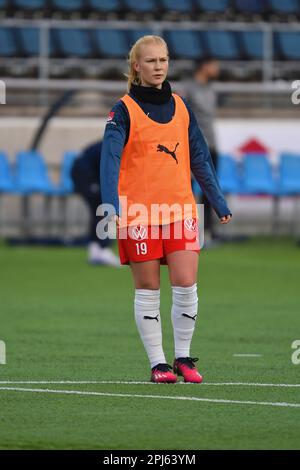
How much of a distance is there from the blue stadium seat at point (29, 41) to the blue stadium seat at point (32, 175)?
4.62 meters

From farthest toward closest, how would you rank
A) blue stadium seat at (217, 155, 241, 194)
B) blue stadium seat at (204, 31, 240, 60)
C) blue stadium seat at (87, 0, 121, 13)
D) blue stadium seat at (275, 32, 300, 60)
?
1. blue stadium seat at (87, 0, 121, 13)
2. blue stadium seat at (204, 31, 240, 60)
3. blue stadium seat at (275, 32, 300, 60)
4. blue stadium seat at (217, 155, 241, 194)

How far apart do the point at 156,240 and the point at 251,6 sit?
19286mm

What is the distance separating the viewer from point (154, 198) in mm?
8422

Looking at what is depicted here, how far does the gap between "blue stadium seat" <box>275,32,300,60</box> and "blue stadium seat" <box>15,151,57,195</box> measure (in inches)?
236

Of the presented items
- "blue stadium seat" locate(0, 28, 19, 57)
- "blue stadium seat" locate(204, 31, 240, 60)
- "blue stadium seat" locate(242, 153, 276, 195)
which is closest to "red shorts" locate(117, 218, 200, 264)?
"blue stadium seat" locate(242, 153, 276, 195)

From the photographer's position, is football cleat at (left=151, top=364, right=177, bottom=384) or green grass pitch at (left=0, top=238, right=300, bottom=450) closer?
green grass pitch at (left=0, top=238, right=300, bottom=450)

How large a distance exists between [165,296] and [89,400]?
6.67m

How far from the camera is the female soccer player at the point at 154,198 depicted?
843cm

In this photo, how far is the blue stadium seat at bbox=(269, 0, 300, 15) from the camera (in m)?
27.2

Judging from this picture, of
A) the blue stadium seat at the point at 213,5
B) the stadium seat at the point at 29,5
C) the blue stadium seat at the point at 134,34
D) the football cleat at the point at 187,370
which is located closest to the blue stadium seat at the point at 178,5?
the blue stadium seat at the point at 213,5

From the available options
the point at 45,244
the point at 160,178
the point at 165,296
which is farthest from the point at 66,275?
the point at 160,178

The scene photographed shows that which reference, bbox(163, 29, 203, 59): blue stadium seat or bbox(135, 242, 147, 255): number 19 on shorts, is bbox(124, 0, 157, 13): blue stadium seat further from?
bbox(135, 242, 147, 255): number 19 on shorts

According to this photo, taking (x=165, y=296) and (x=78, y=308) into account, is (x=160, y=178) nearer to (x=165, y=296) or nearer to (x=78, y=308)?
(x=78, y=308)

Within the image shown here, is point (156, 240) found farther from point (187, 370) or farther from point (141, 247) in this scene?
point (187, 370)
